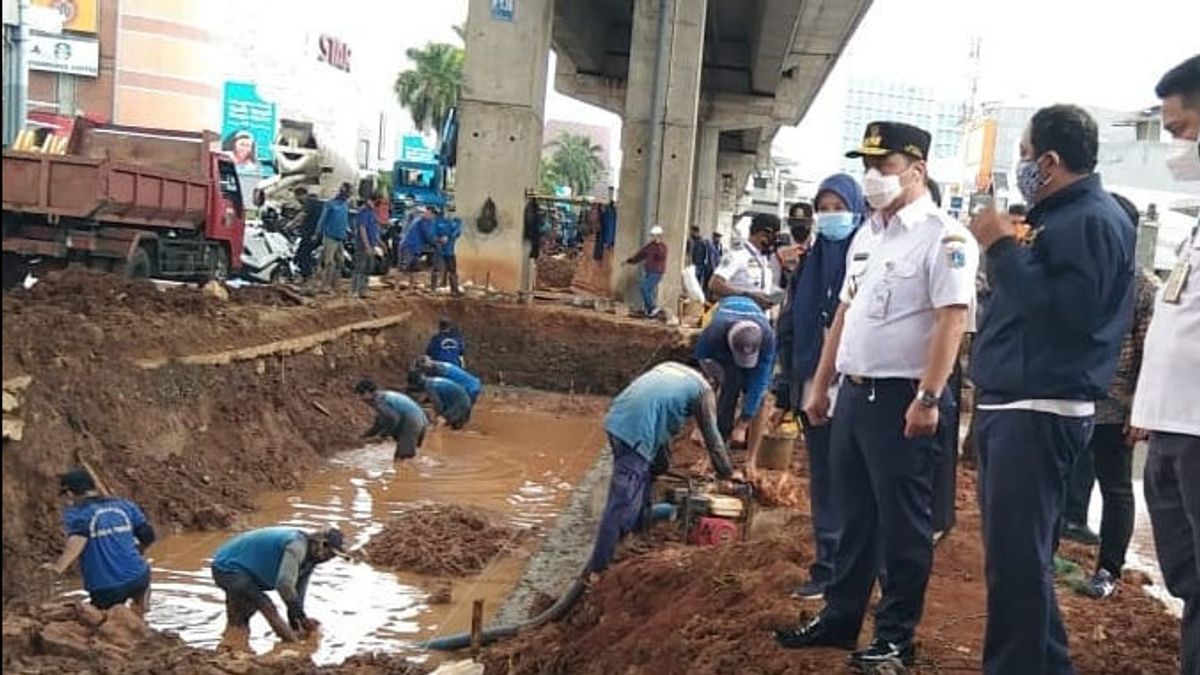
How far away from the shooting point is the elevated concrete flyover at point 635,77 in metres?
19.2

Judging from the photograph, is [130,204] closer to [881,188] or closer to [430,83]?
[881,188]

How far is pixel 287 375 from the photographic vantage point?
13.1 m

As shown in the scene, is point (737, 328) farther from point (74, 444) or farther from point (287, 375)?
point (287, 375)

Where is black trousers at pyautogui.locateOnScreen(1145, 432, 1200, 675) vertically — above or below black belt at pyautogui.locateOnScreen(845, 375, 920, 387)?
below

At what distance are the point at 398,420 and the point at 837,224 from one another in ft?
24.9

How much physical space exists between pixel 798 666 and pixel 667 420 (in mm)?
2298

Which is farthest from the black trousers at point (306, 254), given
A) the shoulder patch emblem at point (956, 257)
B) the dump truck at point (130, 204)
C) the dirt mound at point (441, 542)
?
the shoulder patch emblem at point (956, 257)

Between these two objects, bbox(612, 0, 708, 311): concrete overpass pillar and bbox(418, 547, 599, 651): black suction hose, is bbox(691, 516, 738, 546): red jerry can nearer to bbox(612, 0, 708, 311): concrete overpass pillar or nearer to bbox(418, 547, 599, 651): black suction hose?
bbox(418, 547, 599, 651): black suction hose

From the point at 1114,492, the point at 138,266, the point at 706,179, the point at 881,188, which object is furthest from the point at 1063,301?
the point at 706,179

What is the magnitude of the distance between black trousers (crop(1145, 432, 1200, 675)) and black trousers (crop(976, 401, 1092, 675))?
0.23 meters

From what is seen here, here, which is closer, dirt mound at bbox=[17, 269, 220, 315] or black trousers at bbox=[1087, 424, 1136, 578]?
black trousers at bbox=[1087, 424, 1136, 578]

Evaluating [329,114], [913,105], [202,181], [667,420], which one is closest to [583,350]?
[202,181]

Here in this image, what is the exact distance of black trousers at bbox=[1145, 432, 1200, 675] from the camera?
351 centimetres

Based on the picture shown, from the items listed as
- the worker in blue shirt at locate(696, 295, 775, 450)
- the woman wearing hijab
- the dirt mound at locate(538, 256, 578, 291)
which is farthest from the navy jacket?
the dirt mound at locate(538, 256, 578, 291)
